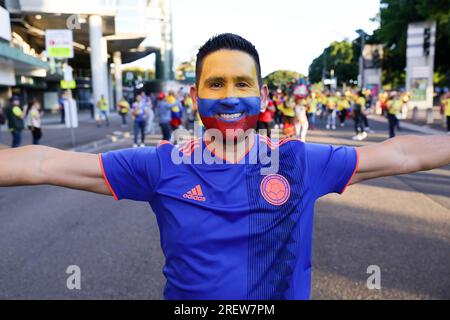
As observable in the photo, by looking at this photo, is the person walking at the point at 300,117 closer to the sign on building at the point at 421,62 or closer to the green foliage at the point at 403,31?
the sign on building at the point at 421,62

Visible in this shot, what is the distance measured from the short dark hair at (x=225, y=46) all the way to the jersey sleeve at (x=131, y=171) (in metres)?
0.35

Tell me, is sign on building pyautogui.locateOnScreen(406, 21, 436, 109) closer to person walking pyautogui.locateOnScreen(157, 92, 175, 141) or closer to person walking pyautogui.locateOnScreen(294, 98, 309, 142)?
person walking pyautogui.locateOnScreen(294, 98, 309, 142)

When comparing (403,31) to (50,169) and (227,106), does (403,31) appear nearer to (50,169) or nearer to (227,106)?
(227,106)

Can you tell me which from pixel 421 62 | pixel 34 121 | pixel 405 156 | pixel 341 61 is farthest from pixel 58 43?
pixel 341 61

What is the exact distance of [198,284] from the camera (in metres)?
1.53

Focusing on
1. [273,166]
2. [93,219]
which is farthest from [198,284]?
[93,219]

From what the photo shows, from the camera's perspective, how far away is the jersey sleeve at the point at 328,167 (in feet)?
5.52

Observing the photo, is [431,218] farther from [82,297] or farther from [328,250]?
[82,297]

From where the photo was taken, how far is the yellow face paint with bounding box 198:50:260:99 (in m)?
1.63

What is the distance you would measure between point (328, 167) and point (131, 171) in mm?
743

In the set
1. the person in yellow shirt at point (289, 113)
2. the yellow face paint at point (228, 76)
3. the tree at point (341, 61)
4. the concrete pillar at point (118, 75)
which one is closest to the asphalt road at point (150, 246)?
the yellow face paint at point (228, 76)

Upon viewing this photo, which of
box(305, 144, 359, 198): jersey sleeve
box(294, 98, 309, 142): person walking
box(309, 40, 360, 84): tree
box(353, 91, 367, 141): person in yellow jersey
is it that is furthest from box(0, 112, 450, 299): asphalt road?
box(309, 40, 360, 84): tree

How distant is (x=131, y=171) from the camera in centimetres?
167

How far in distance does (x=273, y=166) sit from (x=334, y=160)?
25cm
